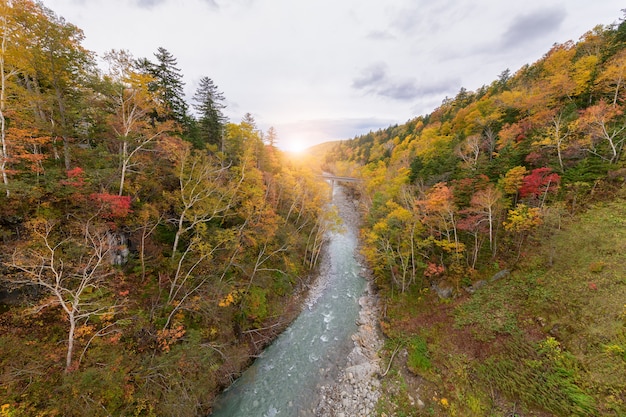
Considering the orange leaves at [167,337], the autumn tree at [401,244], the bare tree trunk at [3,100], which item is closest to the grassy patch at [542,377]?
the autumn tree at [401,244]

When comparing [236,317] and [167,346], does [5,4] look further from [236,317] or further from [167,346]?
[236,317]

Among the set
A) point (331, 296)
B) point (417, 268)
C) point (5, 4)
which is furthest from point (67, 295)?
point (417, 268)

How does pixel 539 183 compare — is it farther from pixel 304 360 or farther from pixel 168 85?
pixel 168 85

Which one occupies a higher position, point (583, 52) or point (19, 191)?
→ point (583, 52)

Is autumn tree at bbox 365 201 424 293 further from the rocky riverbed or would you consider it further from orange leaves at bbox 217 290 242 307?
orange leaves at bbox 217 290 242 307

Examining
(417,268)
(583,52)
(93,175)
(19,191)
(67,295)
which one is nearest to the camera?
(67,295)

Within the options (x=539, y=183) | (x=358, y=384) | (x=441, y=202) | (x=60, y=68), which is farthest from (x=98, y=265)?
Result: (x=539, y=183)

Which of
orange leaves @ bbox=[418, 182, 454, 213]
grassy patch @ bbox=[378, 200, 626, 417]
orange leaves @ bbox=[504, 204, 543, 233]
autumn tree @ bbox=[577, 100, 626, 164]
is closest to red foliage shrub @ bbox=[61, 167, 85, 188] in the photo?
grassy patch @ bbox=[378, 200, 626, 417]
